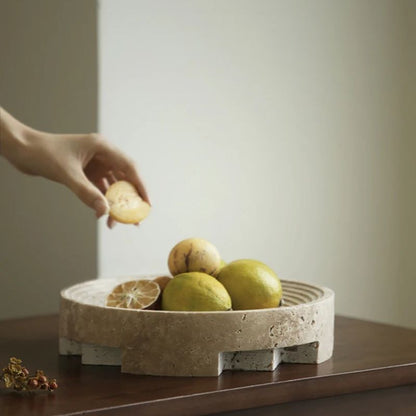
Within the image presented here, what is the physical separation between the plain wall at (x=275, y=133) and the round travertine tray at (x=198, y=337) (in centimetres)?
82

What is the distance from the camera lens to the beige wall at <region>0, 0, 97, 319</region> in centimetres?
190

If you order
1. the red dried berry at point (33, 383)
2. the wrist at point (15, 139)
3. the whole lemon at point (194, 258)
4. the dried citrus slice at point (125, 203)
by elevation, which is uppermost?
the wrist at point (15, 139)

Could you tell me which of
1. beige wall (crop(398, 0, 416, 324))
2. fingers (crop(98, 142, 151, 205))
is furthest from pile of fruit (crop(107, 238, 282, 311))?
beige wall (crop(398, 0, 416, 324))

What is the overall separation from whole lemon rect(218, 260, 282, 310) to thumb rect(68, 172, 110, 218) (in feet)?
0.82

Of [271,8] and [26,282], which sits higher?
[271,8]

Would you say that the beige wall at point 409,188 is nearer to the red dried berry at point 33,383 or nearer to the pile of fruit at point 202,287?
the pile of fruit at point 202,287

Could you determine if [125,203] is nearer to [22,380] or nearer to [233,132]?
[22,380]

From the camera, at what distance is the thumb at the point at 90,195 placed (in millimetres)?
1341

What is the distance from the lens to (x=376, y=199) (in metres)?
2.77

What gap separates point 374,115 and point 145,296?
170 cm

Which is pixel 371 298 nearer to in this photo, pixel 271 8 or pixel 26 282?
pixel 271 8

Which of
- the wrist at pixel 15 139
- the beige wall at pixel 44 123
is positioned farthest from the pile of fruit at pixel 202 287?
the beige wall at pixel 44 123

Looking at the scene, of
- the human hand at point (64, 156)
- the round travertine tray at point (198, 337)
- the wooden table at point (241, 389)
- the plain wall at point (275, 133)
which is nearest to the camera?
the wooden table at point (241, 389)

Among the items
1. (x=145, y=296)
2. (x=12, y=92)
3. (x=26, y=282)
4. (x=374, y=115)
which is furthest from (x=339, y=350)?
(x=374, y=115)
